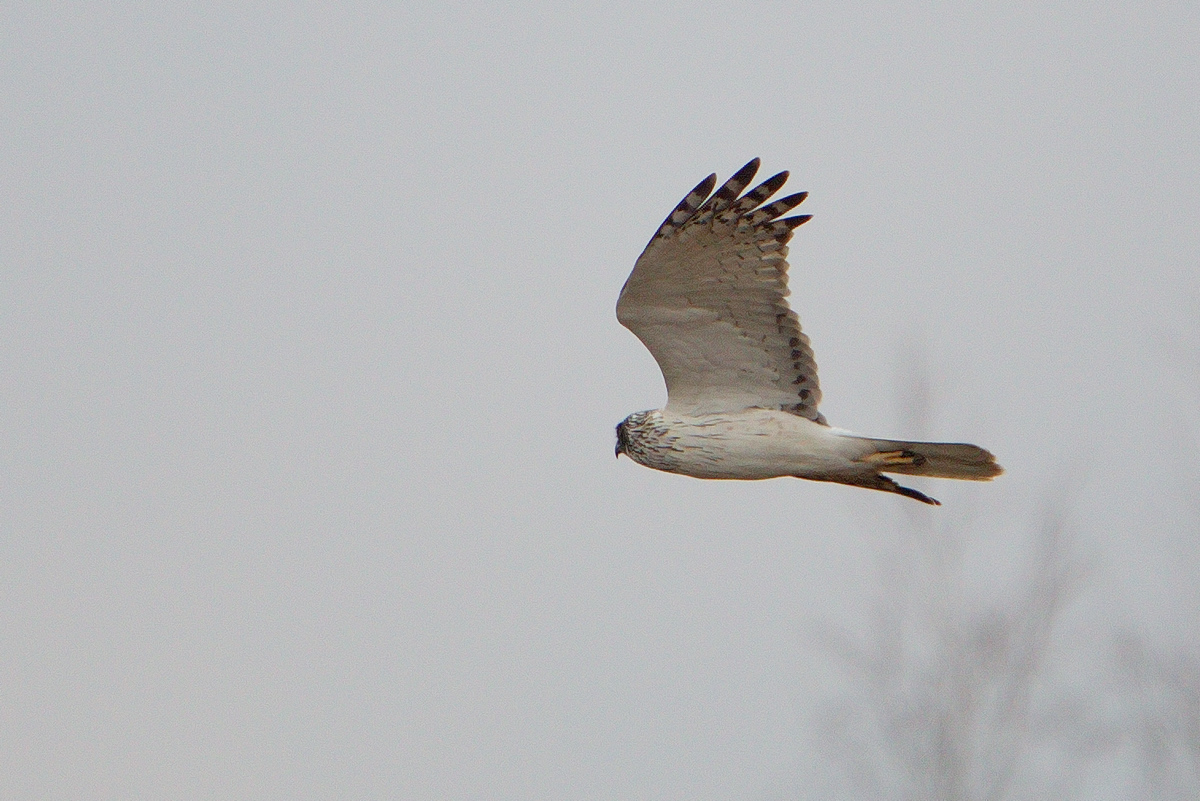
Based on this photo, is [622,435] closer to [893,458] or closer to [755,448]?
[755,448]

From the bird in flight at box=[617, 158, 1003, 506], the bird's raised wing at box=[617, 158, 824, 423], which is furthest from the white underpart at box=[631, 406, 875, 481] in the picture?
the bird's raised wing at box=[617, 158, 824, 423]

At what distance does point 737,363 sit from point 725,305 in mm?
299

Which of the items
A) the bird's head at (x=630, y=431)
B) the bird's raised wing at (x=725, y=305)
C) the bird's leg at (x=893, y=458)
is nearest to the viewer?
the bird's raised wing at (x=725, y=305)

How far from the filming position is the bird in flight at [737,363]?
17.7 feet

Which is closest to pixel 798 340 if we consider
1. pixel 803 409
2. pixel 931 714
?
pixel 803 409

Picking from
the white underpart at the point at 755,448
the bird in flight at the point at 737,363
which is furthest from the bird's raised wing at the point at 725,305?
the white underpart at the point at 755,448

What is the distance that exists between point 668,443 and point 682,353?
38 cm

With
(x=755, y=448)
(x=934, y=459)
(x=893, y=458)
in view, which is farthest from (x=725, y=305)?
(x=934, y=459)

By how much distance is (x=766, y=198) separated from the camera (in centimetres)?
541

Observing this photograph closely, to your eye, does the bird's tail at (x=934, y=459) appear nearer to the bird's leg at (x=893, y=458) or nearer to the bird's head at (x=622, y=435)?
the bird's leg at (x=893, y=458)

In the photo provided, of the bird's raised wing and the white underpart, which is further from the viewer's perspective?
the white underpart

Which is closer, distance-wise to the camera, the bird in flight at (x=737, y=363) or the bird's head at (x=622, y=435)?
the bird in flight at (x=737, y=363)

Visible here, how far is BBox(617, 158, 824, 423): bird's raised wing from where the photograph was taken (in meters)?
5.37

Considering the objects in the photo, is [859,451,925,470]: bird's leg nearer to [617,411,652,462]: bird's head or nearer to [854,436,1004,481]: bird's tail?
[854,436,1004,481]: bird's tail
